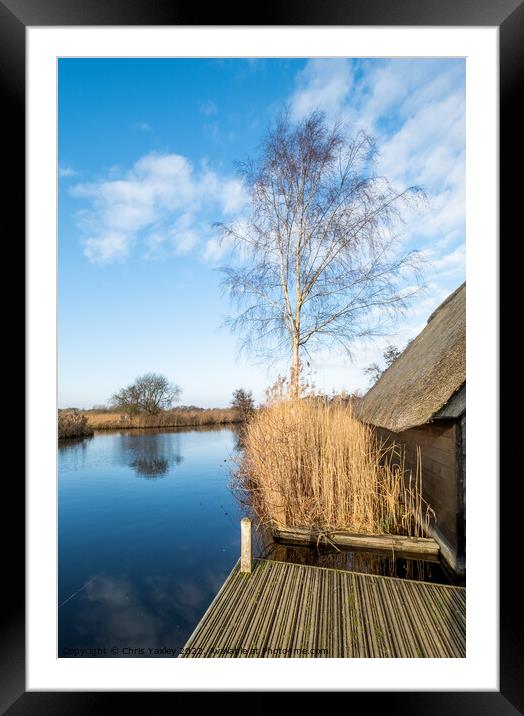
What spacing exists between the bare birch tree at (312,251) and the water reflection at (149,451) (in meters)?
2.52

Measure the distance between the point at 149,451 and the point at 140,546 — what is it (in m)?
3.04

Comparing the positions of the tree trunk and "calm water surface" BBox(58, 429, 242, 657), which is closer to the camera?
"calm water surface" BBox(58, 429, 242, 657)

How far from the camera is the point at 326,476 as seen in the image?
2572 millimetres

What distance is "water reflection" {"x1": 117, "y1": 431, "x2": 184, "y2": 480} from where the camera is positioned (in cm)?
482

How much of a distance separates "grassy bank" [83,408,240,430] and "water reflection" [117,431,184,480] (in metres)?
0.24

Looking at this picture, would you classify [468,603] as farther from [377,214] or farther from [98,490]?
[98,490]

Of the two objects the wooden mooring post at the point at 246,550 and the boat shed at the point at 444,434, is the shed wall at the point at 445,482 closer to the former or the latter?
the boat shed at the point at 444,434

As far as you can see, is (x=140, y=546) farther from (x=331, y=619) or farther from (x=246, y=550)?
(x=331, y=619)

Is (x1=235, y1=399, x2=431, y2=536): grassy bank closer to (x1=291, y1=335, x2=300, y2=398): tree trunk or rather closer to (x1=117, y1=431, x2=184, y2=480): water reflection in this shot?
(x1=291, y1=335, x2=300, y2=398): tree trunk

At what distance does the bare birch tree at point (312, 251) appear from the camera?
9.63 feet

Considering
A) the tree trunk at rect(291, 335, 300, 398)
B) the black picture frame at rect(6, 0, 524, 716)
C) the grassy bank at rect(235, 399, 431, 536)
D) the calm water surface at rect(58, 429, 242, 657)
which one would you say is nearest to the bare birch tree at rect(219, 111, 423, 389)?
the tree trunk at rect(291, 335, 300, 398)
